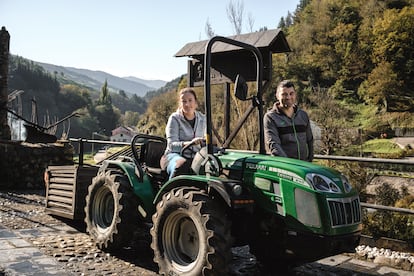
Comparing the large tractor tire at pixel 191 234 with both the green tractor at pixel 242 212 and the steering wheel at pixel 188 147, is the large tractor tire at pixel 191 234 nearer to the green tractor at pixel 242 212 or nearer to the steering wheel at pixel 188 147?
the green tractor at pixel 242 212

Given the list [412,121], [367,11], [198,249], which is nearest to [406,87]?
[412,121]

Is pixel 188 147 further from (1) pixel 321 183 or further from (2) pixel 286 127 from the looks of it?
(1) pixel 321 183

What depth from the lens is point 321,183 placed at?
3.00 meters

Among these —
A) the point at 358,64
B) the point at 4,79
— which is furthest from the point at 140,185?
the point at 358,64

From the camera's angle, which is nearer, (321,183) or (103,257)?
(321,183)

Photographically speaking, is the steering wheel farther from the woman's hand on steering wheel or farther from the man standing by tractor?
the man standing by tractor

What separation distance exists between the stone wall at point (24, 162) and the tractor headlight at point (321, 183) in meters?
7.84

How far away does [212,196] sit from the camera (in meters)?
3.29

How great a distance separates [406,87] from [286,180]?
6887 centimetres

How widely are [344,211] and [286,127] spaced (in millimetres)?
1087

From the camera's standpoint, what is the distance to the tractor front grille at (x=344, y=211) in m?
2.93

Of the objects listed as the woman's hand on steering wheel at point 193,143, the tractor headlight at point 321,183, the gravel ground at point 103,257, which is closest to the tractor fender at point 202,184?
the woman's hand on steering wheel at point 193,143

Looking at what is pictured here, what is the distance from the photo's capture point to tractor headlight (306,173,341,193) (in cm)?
296

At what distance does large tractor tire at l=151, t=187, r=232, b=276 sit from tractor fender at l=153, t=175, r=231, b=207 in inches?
3.5
